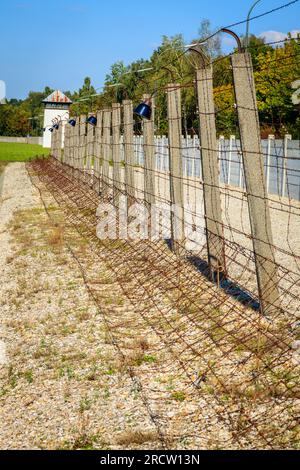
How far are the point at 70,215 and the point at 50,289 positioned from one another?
26.3ft

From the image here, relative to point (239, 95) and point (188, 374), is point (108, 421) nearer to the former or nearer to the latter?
point (188, 374)

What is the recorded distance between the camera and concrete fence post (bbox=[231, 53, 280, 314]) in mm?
6684

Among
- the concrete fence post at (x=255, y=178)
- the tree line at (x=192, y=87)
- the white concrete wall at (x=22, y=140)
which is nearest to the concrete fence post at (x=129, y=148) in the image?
the tree line at (x=192, y=87)

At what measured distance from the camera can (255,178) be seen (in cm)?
676

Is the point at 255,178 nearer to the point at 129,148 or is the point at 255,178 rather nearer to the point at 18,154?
the point at 129,148

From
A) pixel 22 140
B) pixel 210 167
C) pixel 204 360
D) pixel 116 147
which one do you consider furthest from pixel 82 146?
pixel 22 140

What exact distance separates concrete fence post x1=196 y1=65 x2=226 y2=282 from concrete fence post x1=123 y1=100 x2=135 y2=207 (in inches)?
210

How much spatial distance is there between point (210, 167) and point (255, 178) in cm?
153

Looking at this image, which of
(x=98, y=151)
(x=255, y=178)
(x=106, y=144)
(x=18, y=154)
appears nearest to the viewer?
(x=255, y=178)

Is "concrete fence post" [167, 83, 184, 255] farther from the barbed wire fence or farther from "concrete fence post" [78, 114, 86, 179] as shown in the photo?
"concrete fence post" [78, 114, 86, 179]

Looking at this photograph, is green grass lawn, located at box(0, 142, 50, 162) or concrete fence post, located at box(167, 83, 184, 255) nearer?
concrete fence post, located at box(167, 83, 184, 255)

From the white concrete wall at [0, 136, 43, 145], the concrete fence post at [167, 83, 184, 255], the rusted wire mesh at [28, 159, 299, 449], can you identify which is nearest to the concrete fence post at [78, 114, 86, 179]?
the concrete fence post at [167, 83, 184, 255]
